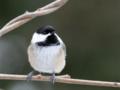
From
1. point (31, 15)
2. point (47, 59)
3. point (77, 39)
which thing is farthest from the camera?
point (77, 39)

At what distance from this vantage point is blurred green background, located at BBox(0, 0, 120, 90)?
7.18 ft

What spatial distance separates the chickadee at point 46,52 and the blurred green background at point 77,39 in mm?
1080

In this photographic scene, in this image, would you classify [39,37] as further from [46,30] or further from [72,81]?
[72,81]

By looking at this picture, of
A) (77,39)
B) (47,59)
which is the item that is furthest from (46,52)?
(77,39)

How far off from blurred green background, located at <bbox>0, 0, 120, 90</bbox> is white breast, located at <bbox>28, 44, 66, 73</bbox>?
3.53 feet

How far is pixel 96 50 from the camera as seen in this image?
2312 millimetres

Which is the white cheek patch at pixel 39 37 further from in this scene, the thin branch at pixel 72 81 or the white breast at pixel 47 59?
the thin branch at pixel 72 81

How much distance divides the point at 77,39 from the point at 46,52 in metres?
1.45

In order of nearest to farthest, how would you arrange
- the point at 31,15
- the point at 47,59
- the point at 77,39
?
1. the point at 31,15
2. the point at 47,59
3. the point at 77,39

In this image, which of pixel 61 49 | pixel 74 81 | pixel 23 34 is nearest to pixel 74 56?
pixel 23 34

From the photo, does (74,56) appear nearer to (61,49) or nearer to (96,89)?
(96,89)

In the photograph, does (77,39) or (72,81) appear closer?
(72,81)

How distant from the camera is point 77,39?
237cm

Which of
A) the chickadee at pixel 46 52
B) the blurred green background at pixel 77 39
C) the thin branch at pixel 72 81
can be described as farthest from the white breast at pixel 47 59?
the blurred green background at pixel 77 39
